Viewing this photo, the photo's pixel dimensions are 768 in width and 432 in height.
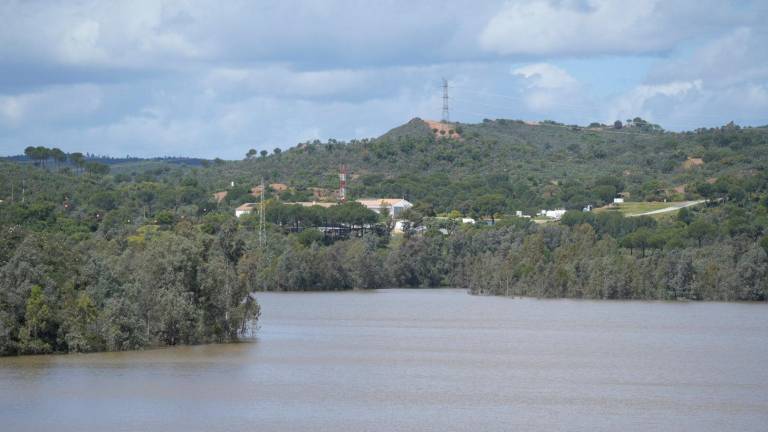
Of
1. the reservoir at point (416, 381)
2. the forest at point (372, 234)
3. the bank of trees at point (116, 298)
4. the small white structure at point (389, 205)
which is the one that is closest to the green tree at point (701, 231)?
the forest at point (372, 234)

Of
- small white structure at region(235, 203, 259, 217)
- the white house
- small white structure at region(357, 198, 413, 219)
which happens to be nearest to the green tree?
the white house

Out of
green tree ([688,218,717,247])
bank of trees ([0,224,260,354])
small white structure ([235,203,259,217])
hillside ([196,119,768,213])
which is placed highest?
hillside ([196,119,768,213])

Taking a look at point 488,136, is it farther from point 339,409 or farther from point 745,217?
point 339,409

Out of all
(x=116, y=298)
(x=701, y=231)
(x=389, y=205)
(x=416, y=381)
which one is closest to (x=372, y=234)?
(x=389, y=205)

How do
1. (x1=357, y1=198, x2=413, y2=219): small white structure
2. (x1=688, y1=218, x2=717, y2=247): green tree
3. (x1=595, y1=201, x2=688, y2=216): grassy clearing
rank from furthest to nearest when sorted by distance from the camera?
1. (x1=357, y1=198, x2=413, y2=219): small white structure
2. (x1=595, y1=201, x2=688, y2=216): grassy clearing
3. (x1=688, y1=218, x2=717, y2=247): green tree

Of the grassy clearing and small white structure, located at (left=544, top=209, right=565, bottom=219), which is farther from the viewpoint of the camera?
small white structure, located at (left=544, top=209, right=565, bottom=219)

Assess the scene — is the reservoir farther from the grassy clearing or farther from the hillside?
the hillside
